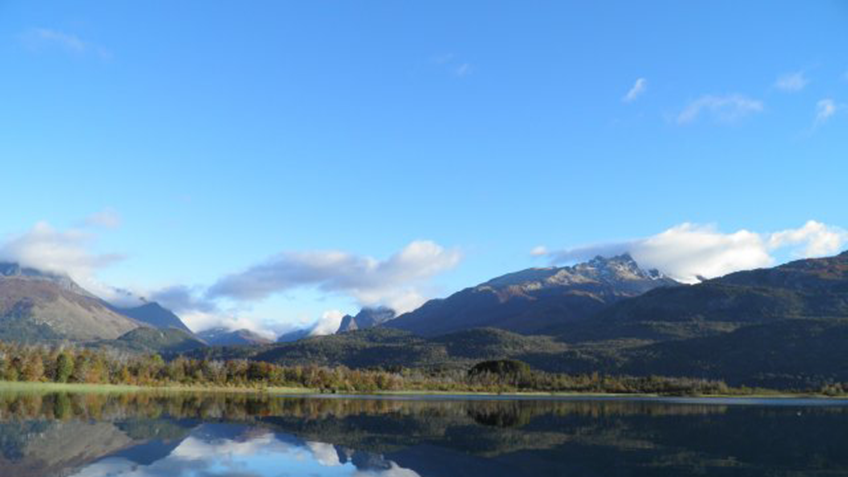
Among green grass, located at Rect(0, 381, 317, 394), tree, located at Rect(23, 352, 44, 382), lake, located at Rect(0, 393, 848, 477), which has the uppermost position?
tree, located at Rect(23, 352, 44, 382)

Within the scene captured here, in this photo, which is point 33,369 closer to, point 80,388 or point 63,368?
point 63,368

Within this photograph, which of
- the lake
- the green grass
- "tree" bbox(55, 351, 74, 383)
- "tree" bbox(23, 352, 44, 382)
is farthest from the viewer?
"tree" bbox(55, 351, 74, 383)

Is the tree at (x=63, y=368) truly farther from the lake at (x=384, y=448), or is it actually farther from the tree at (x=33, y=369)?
the lake at (x=384, y=448)

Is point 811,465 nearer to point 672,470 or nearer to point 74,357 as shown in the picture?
point 672,470

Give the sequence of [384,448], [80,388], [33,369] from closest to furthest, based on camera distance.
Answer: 1. [384,448]
2. [80,388]
3. [33,369]

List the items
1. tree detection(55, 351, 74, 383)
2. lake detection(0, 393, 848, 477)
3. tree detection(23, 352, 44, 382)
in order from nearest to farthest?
lake detection(0, 393, 848, 477)
tree detection(23, 352, 44, 382)
tree detection(55, 351, 74, 383)

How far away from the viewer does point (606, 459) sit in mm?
44375

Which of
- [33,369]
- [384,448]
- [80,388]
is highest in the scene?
[33,369]

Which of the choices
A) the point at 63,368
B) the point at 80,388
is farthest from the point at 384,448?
the point at 63,368

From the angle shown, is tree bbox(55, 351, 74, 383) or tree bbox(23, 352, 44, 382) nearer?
tree bbox(23, 352, 44, 382)

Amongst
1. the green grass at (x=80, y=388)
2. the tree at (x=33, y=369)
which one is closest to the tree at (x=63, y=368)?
the tree at (x=33, y=369)

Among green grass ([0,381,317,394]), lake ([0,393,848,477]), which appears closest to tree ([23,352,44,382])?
green grass ([0,381,317,394])

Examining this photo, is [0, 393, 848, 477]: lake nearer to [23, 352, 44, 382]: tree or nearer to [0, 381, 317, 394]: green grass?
[0, 381, 317, 394]: green grass

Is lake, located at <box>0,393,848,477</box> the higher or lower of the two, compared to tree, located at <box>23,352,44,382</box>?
lower
